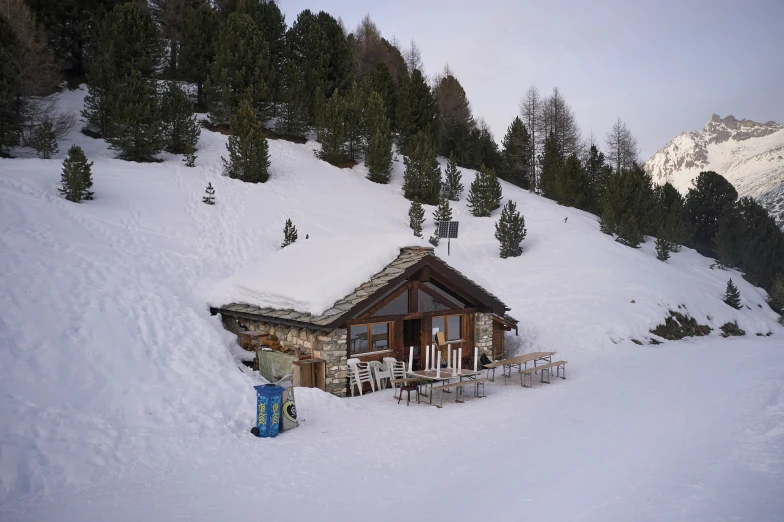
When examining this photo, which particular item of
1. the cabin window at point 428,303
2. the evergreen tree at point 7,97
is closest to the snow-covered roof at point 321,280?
the cabin window at point 428,303

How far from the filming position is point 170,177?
2186 cm

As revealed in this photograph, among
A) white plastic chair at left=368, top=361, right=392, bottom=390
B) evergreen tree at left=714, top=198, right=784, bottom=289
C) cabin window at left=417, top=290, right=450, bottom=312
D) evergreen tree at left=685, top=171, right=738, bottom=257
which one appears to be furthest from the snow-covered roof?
evergreen tree at left=685, top=171, right=738, bottom=257

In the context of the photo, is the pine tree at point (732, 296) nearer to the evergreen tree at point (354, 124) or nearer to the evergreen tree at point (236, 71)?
the evergreen tree at point (354, 124)

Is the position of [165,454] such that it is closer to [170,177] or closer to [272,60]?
[170,177]

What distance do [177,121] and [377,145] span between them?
35.1ft

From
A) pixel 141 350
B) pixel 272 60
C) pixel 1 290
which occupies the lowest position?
pixel 141 350

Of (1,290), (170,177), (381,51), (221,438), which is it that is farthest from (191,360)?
(381,51)

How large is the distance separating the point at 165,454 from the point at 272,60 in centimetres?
3237

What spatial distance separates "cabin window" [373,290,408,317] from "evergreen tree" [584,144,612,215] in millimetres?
22618

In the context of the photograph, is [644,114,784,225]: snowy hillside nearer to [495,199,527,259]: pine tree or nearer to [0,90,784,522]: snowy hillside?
[495,199,527,259]: pine tree

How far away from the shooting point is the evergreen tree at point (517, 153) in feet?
136

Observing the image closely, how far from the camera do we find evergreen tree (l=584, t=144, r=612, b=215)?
114 ft

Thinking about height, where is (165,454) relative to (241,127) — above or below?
below

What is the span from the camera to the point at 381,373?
1191 cm
